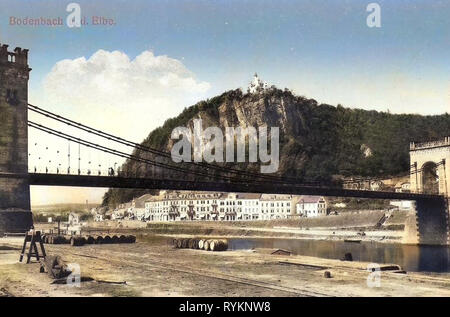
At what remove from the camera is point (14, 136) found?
35.7 meters

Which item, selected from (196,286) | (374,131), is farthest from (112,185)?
(374,131)

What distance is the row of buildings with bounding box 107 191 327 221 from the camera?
102062 millimetres

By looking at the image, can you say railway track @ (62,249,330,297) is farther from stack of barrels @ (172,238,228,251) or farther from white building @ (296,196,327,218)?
white building @ (296,196,327,218)

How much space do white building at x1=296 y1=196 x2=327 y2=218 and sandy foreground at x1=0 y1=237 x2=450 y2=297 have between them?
82.7 metres

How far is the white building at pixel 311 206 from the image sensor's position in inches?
4386

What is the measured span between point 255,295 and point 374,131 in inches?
4949

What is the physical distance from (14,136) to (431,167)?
55.7 m

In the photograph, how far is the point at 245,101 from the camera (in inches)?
2987

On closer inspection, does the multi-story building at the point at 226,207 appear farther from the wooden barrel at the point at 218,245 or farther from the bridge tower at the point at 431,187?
the wooden barrel at the point at 218,245

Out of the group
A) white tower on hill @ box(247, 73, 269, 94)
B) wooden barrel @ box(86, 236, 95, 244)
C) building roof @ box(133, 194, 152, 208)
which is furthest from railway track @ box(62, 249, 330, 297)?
building roof @ box(133, 194, 152, 208)

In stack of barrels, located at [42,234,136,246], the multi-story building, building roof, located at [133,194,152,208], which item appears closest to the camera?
stack of barrels, located at [42,234,136,246]

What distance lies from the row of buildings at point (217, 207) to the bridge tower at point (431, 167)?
1571 inches

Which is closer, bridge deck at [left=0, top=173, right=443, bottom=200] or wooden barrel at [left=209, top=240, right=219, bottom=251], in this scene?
bridge deck at [left=0, top=173, right=443, bottom=200]

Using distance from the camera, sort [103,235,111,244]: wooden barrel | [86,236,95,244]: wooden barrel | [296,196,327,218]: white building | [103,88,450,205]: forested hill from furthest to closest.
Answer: [296,196,327,218]: white building < [103,88,450,205]: forested hill < [103,235,111,244]: wooden barrel < [86,236,95,244]: wooden barrel
